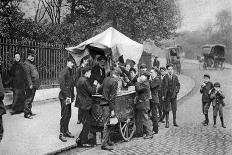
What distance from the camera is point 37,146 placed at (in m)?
6.98

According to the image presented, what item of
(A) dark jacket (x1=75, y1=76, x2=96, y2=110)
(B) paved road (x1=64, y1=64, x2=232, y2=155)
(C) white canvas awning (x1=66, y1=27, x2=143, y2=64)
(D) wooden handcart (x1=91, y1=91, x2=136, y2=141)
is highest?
(C) white canvas awning (x1=66, y1=27, x2=143, y2=64)

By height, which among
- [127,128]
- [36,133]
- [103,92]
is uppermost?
[103,92]

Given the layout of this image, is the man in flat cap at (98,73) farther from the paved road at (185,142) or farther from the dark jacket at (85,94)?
the paved road at (185,142)

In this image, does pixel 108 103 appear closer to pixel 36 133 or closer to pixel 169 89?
pixel 36 133

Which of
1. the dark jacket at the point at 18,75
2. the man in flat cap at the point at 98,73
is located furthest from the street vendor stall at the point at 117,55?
the dark jacket at the point at 18,75

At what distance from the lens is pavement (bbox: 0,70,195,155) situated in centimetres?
676

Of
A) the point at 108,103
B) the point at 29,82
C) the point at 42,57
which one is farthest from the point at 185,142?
the point at 42,57

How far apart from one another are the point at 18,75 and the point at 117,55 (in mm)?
3117

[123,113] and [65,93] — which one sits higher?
[65,93]

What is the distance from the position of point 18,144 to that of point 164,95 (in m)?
4.48

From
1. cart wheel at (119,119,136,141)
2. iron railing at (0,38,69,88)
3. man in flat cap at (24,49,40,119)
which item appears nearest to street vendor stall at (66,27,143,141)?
cart wheel at (119,119,136,141)

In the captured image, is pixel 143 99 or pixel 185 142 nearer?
pixel 185 142

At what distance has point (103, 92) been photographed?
712 centimetres

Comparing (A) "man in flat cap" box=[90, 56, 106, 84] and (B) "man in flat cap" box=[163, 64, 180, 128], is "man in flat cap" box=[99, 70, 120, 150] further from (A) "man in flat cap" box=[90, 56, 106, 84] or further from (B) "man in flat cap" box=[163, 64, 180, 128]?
(B) "man in flat cap" box=[163, 64, 180, 128]
